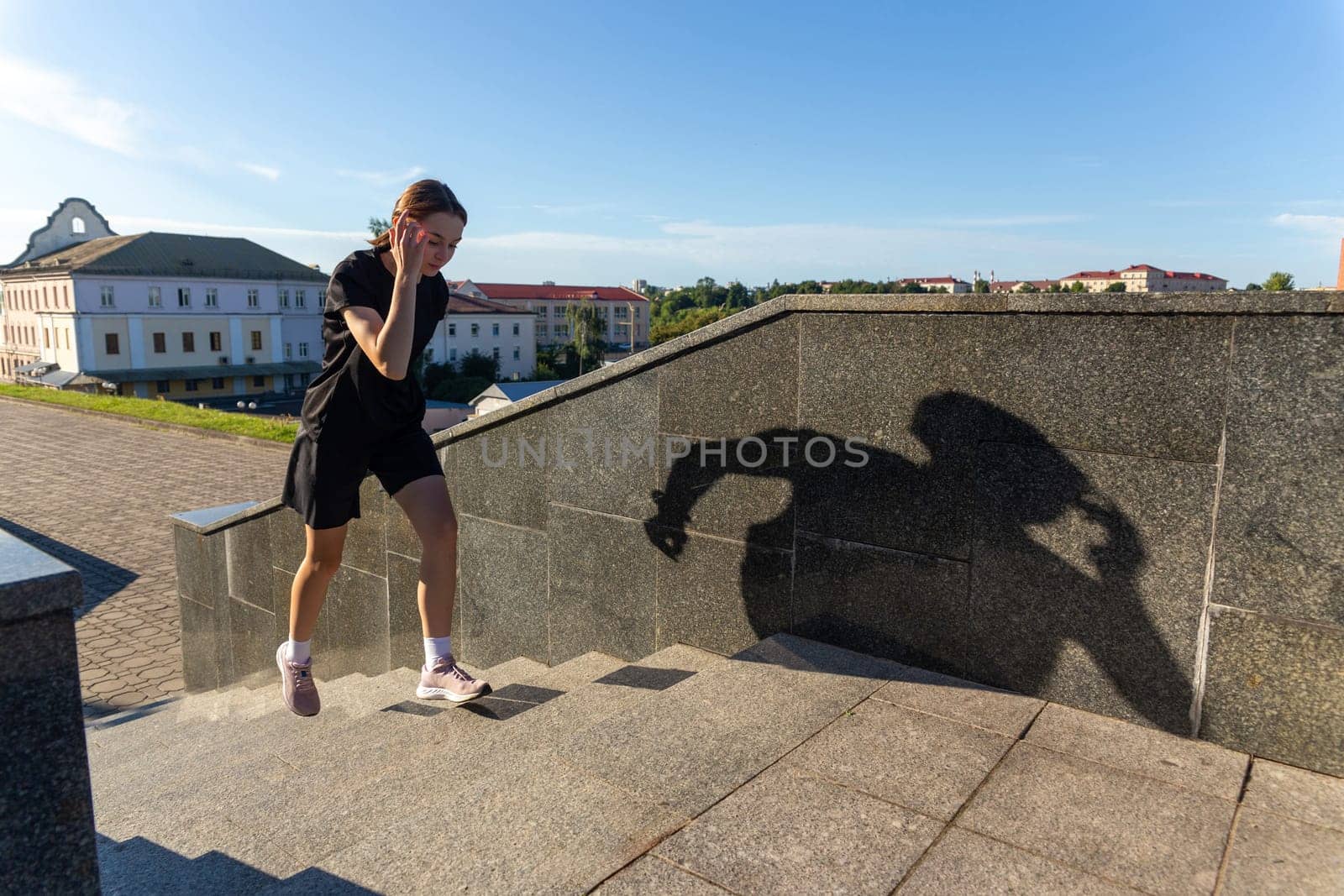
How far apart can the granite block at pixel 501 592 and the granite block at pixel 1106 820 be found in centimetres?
284

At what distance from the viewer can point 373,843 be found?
94.7 inches

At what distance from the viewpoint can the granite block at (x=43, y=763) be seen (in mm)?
1720

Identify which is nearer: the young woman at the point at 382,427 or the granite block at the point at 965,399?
the granite block at the point at 965,399

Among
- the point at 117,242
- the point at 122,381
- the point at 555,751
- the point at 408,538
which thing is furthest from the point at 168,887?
the point at 117,242

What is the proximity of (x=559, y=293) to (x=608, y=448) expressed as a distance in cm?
12593

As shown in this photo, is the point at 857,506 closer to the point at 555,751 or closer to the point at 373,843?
the point at 555,751

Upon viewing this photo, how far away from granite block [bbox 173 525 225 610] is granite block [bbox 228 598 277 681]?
246 millimetres

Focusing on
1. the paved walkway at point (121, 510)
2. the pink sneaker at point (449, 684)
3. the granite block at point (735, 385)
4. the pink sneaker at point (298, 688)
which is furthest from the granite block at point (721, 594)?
the paved walkway at point (121, 510)

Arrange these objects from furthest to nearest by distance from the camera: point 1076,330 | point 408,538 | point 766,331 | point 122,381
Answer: point 122,381 → point 408,538 → point 766,331 → point 1076,330

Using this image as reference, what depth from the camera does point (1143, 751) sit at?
9.57 feet

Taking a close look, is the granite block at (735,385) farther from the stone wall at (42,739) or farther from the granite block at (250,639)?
the granite block at (250,639)

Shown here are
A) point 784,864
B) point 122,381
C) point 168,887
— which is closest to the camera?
point 784,864

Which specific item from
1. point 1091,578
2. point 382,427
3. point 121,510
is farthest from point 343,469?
point 121,510

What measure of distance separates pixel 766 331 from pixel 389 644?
340cm
